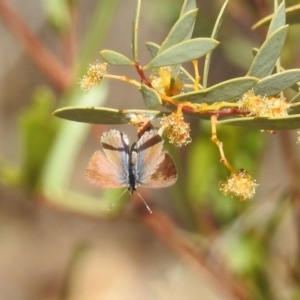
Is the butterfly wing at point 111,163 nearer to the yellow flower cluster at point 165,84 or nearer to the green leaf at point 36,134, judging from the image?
the yellow flower cluster at point 165,84

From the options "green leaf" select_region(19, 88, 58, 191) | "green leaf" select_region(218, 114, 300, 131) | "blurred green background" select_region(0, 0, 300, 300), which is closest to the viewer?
"green leaf" select_region(218, 114, 300, 131)

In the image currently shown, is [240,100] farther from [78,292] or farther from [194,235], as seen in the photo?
[78,292]

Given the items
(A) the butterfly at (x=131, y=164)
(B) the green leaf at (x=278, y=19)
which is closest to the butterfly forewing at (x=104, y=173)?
(A) the butterfly at (x=131, y=164)

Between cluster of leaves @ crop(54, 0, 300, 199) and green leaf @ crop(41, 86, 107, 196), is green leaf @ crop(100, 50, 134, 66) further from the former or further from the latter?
green leaf @ crop(41, 86, 107, 196)

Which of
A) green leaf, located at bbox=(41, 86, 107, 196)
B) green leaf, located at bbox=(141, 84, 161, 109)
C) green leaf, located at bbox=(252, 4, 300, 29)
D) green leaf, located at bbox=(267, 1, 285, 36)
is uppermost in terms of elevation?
green leaf, located at bbox=(252, 4, 300, 29)

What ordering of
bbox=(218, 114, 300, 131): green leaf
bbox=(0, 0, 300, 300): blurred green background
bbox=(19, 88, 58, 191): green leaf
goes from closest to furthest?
bbox=(218, 114, 300, 131): green leaf, bbox=(19, 88, 58, 191): green leaf, bbox=(0, 0, 300, 300): blurred green background

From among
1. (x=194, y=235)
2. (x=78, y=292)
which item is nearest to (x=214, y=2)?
(x=194, y=235)

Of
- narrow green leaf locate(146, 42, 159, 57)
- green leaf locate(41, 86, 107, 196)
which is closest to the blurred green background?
green leaf locate(41, 86, 107, 196)
